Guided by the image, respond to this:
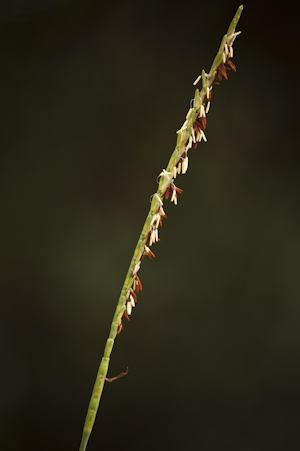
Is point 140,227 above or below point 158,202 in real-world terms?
above

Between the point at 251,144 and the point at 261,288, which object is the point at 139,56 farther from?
the point at 261,288

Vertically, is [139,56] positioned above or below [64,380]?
above

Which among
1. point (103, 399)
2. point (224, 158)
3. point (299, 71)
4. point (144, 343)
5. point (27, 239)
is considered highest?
point (299, 71)

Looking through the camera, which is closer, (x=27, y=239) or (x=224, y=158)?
(x=27, y=239)

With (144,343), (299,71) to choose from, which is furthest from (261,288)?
(299,71)

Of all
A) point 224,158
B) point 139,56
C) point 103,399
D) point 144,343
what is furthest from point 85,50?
point 103,399

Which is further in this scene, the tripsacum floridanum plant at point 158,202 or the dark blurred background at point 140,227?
the dark blurred background at point 140,227

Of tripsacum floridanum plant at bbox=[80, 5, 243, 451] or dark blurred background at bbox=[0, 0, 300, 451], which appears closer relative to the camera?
tripsacum floridanum plant at bbox=[80, 5, 243, 451]

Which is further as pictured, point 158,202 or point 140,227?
point 140,227
